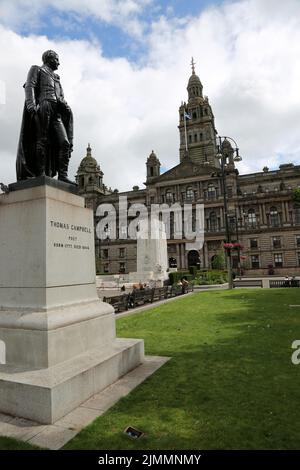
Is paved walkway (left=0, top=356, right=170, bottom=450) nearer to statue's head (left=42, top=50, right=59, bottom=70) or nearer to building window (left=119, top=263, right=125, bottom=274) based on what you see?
statue's head (left=42, top=50, right=59, bottom=70)

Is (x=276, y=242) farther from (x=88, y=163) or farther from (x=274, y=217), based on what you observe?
(x=88, y=163)

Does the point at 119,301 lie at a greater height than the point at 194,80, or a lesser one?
lesser

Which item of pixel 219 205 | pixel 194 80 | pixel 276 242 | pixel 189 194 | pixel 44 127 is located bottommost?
pixel 44 127

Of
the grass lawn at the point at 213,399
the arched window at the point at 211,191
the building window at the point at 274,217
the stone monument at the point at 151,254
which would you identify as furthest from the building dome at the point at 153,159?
the grass lawn at the point at 213,399

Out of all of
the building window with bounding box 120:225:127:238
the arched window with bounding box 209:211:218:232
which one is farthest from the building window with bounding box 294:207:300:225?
the building window with bounding box 120:225:127:238

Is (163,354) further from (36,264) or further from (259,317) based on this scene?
(259,317)

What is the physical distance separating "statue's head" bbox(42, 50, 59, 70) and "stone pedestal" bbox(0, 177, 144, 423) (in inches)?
93.6

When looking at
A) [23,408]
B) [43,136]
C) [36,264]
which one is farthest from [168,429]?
[43,136]

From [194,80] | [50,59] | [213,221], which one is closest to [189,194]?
[213,221]

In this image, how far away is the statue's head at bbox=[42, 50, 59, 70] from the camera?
5859mm

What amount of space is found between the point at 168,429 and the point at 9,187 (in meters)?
4.35

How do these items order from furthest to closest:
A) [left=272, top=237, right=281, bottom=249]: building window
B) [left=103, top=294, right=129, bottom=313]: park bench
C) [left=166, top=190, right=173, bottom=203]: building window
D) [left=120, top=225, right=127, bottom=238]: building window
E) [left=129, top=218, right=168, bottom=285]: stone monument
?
1. [left=120, top=225, right=127, bottom=238]: building window
2. [left=166, top=190, right=173, bottom=203]: building window
3. [left=272, top=237, right=281, bottom=249]: building window
4. [left=129, top=218, right=168, bottom=285]: stone monument
5. [left=103, top=294, right=129, bottom=313]: park bench

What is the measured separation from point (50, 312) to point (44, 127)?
316 cm

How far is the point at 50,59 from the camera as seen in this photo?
19.2ft
